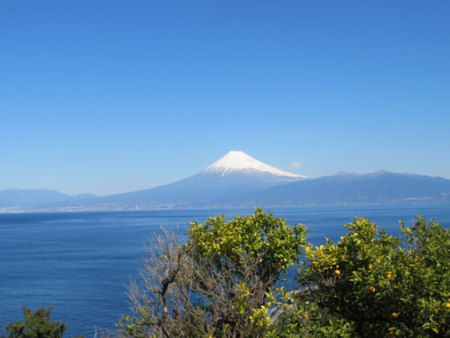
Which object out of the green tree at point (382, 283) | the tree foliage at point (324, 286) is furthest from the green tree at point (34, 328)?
the green tree at point (382, 283)

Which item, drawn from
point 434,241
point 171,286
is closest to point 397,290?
point 434,241

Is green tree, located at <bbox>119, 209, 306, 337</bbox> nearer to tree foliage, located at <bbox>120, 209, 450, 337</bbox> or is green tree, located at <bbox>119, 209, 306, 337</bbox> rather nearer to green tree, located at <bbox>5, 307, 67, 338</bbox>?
tree foliage, located at <bbox>120, 209, 450, 337</bbox>

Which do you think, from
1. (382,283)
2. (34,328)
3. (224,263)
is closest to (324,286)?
(382,283)

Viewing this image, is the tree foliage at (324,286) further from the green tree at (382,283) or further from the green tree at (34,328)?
the green tree at (34,328)

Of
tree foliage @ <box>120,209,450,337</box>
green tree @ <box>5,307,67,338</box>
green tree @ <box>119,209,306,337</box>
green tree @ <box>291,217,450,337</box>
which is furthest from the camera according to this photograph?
green tree @ <box>5,307,67,338</box>

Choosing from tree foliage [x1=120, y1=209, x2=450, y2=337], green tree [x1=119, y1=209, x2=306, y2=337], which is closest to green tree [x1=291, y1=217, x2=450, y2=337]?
tree foliage [x1=120, y1=209, x2=450, y2=337]

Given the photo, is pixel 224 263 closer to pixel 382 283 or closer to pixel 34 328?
pixel 382 283

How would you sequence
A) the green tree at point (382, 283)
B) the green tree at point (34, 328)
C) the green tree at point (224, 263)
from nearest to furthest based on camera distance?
the green tree at point (382, 283) → the green tree at point (224, 263) → the green tree at point (34, 328)

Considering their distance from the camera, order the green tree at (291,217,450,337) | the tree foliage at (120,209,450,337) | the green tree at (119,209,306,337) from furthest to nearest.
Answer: the green tree at (119,209,306,337) < the tree foliage at (120,209,450,337) < the green tree at (291,217,450,337)

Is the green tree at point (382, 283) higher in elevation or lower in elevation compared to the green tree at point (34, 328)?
higher

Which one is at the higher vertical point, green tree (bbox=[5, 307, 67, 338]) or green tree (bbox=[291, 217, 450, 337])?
green tree (bbox=[291, 217, 450, 337])

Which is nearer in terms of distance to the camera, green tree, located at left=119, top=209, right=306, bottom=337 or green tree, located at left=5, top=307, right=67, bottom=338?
green tree, located at left=119, top=209, right=306, bottom=337

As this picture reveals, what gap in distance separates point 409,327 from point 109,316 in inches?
1535

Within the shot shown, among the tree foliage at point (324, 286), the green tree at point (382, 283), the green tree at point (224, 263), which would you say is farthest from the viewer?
the green tree at point (224, 263)
